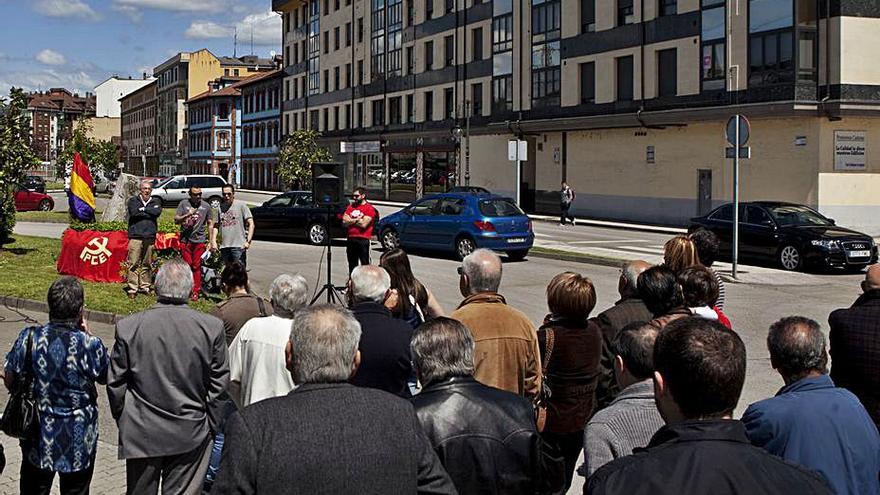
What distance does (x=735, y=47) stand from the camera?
3338 cm

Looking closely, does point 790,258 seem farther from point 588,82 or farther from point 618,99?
point 588,82

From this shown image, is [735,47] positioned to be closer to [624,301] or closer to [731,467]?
[624,301]

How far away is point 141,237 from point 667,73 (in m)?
27.5

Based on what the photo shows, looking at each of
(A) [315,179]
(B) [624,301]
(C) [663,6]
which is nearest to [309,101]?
(C) [663,6]

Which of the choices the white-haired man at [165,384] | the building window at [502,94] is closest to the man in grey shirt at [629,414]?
the white-haired man at [165,384]

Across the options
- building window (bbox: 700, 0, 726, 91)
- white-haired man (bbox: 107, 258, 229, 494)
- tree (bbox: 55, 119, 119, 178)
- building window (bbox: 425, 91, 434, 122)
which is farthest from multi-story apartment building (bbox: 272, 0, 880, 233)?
white-haired man (bbox: 107, 258, 229, 494)

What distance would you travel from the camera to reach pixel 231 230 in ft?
47.0

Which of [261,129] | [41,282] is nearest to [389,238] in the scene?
[41,282]

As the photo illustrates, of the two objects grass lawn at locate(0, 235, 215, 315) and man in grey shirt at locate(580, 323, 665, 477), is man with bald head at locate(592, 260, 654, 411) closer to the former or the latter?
man in grey shirt at locate(580, 323, 665, 477)

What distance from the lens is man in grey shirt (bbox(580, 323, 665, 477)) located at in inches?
144

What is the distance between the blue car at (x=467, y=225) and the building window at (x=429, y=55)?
109 feet

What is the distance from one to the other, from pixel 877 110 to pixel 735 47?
565 cm

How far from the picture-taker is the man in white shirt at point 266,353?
16.6ft

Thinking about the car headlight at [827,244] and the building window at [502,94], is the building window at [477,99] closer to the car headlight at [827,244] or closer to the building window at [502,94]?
the building window at [502,94]
